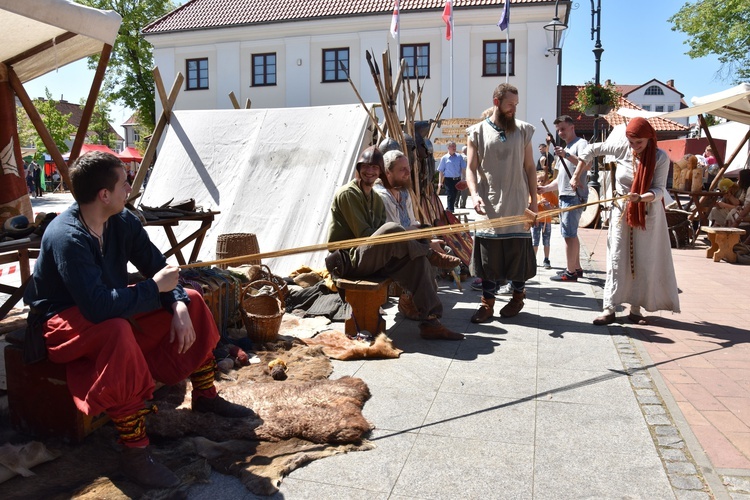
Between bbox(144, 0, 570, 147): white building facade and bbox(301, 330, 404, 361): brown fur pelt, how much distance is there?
60.6 feet

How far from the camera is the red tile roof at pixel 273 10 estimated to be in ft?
80.4

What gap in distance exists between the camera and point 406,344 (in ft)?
15.9

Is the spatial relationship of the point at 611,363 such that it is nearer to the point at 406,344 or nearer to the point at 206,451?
the point at 406,344

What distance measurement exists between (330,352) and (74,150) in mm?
2684

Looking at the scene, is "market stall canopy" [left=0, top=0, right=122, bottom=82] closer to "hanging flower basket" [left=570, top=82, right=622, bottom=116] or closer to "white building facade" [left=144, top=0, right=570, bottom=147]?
"hanging flower basket" [left=570, top=82, right=622, bottom=116]

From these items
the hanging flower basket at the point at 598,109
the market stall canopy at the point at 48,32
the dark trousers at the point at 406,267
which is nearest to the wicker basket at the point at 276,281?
the dark trousers at the point at 406,267

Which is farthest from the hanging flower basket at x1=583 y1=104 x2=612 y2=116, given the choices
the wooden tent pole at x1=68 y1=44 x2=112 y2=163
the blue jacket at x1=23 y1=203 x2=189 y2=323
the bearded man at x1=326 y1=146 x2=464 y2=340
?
the blue jacket at x1=23 y1=203 x2=189 y2=323

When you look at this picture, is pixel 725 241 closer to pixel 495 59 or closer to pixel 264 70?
pixel 495 59

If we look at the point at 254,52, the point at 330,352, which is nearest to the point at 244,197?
the point at 330,352

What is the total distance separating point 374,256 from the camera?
477cm

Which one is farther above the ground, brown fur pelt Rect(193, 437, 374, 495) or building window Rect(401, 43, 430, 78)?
building window Rect(401, 43, 430, 78)

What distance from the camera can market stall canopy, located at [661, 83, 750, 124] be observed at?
10366 mm

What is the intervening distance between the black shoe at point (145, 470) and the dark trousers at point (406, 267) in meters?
2.39

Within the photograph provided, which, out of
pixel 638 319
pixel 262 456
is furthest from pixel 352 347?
pixel 638 319
